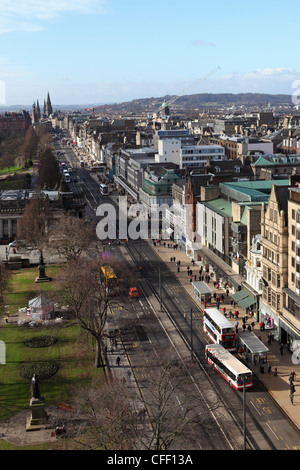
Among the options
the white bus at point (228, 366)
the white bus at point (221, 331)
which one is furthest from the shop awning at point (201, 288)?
the white bus at point (228, 366)

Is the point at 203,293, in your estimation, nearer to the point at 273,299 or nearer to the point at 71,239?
the point at 273,299

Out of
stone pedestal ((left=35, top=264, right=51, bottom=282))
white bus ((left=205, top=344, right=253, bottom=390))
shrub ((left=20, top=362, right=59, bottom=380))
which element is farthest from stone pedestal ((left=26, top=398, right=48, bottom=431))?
stone pedestal ((left=35, top=264, right=51, bottom=282))

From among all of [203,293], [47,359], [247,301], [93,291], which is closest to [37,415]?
[47,359]

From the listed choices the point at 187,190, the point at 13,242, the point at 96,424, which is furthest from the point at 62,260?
the point at 96,424

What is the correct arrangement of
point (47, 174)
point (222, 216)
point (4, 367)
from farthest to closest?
point (47, 174), point (222, 216), point (4, 367)

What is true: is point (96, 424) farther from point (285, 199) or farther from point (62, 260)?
point (62, 260)

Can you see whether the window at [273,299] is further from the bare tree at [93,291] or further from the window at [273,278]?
the bare tree at [93,291]
